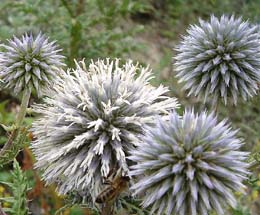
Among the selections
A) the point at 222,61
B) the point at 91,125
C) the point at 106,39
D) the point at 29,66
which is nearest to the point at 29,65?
the point at 29,66

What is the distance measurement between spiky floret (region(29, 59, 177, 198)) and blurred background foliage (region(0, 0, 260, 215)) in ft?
0.59

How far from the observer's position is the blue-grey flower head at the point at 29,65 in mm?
2586

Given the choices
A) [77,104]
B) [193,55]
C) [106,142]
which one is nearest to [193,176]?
[106,142]

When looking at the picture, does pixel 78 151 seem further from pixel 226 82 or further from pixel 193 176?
pixel 226 82

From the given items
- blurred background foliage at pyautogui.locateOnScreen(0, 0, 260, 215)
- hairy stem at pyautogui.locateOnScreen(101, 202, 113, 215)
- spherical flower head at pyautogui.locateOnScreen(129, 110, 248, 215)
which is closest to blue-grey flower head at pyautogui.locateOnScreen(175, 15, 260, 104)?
blurred background foliage at pyautogui.locateOnScreen(0, 0, 260, 215)

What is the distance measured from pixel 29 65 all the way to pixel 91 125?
547mm

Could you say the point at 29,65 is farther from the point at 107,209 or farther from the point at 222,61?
the point at 222,61

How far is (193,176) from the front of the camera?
6.25 ft

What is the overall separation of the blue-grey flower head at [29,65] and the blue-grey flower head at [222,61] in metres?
0.73

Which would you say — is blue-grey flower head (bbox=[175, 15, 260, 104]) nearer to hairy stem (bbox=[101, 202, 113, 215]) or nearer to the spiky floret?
the spiky floret

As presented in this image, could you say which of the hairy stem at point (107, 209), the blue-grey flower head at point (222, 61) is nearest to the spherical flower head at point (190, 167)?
the hairy stem at point (107, 209)

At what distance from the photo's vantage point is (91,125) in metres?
2.28

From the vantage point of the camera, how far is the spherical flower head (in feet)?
6.33

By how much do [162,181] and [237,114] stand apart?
3.83m
